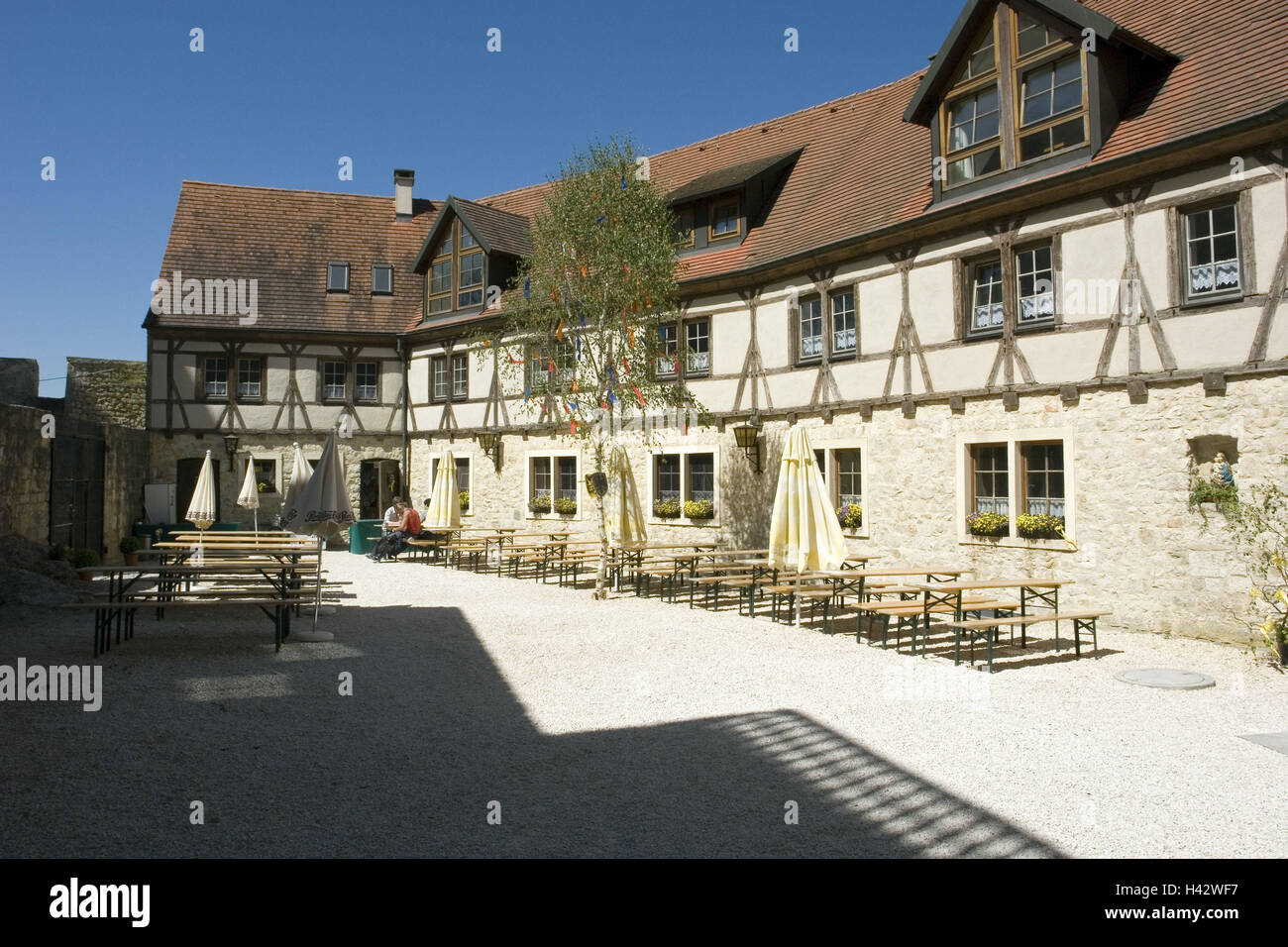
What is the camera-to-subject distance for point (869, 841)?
14.2 feet

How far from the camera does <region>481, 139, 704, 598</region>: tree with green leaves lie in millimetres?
13945

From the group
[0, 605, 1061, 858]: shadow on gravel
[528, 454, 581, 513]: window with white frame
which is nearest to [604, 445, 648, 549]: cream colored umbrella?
[528, 454, 581, 513]: window with white frame

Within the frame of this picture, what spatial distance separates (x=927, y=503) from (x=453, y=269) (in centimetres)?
1392

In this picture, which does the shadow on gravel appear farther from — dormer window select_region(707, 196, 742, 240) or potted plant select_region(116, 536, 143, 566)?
dormer window select_region(707, 196, 742, 240)

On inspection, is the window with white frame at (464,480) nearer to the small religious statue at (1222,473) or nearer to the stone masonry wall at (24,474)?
the stone masonry wall at (24,474)

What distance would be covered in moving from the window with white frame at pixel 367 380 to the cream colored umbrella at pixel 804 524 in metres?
15.4

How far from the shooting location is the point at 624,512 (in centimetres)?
1449

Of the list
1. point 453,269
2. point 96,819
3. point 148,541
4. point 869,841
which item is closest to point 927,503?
point 869,841

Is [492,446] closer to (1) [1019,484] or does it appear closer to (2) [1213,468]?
(1) [1019,484]

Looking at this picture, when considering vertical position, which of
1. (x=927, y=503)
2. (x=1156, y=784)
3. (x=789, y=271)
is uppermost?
Result: (x=789, y=271)

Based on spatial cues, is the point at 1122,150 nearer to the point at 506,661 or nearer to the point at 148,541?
the point at 506,661

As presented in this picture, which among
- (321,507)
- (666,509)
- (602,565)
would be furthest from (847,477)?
(321,507)

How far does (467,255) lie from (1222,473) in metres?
17.0
